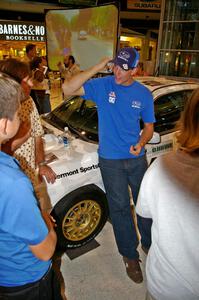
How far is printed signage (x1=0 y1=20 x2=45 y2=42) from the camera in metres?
12.9

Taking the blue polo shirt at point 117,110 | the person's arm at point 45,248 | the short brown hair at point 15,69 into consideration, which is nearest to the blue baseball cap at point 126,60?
the blue polo shirt at point 117,110

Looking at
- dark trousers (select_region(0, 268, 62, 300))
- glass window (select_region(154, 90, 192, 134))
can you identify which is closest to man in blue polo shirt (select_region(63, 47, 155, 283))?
glass window (select_region(154, 90, 192, 134))

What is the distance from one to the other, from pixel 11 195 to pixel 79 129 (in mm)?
1887

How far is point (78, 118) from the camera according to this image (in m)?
2.84

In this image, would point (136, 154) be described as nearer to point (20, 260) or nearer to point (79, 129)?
point (79, 129)

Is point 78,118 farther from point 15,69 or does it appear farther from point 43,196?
point 15,69

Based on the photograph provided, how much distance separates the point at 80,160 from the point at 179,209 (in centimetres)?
149

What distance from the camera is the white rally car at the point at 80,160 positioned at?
2.20 meters

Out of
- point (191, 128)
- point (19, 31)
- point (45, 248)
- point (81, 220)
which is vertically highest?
point (19, 31)

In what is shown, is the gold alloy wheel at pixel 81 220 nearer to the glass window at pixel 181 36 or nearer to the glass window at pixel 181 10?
the glass window at pixel 181 36

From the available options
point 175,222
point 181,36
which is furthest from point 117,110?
point 181,36

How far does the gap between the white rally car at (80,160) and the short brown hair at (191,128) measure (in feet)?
4.61

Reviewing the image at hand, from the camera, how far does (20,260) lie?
1014 millimetres

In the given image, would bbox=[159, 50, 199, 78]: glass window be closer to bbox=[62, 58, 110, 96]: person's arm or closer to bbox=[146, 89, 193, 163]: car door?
bbox=[146, 89, 193, 163]: car door
